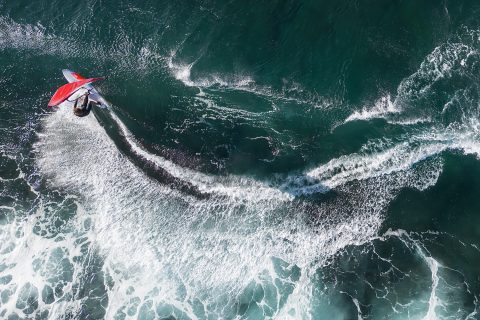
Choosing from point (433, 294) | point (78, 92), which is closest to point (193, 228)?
point (78, 92)

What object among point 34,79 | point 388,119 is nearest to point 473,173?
point 388,119

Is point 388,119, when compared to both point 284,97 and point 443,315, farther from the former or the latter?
Answer: point 443,315

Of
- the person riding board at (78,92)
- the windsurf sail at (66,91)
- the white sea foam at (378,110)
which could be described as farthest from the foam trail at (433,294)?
the windsurf sail at (66,91)

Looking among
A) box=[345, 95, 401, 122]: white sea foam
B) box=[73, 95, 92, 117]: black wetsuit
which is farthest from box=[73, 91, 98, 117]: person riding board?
box=[345, 95, 401, 122]: white sea foam

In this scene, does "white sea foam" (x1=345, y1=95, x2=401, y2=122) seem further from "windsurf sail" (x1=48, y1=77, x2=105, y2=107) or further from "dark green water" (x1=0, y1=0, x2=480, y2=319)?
"windsurf sail" (x1=48, y1=77, x2=105, y2=107)

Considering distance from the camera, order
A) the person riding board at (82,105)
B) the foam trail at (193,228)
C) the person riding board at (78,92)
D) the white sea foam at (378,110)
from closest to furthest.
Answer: the foam trail at (193,228), the white sea foam at (378,110), the person riding board at (78,92), the person riding board at (82,105)

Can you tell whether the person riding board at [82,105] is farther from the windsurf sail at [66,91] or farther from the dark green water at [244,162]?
the dark green water at [244,162]
